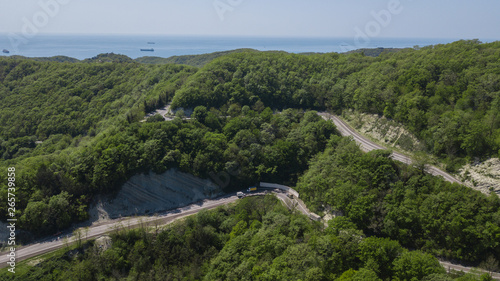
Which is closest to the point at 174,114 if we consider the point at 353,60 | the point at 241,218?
the point at 241,218

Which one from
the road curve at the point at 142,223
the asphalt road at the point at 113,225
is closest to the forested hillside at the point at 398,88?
the road curve at the point at 142,223

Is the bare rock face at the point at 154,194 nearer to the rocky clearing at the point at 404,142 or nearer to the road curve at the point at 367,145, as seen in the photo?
the road curve at the point at 367,145

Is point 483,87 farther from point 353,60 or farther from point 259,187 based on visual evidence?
point 259,187

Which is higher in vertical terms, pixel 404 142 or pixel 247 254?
pixel 404 142

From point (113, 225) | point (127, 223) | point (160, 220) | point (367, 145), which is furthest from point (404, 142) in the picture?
point (113, 225)

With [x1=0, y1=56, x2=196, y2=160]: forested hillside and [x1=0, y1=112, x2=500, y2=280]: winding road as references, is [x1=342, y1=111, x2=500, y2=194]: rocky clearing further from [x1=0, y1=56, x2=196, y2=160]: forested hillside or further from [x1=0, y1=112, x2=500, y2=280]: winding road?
[x1=0, y1=56, x2=196, y2=160]: forested hillside

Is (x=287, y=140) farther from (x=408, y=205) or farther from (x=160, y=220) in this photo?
(x=160, y=220)

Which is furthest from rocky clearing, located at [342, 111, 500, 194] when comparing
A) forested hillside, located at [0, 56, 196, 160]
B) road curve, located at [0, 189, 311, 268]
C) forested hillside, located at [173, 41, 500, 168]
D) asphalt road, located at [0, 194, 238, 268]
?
forested hillside, located at [0, 56, 196, 160]
